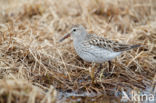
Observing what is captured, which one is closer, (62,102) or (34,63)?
(62,102)

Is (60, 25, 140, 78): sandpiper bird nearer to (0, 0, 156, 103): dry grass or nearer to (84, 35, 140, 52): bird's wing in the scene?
(84, 35, 140, 52): bird's wing

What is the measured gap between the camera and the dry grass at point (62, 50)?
5434mm

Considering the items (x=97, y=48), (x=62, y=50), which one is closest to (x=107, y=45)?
(x=97, y=48)

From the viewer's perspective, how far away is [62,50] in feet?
21.8

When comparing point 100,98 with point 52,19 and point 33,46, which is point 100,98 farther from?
point 52,19

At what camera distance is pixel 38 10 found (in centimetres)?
887

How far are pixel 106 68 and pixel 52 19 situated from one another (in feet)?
9.70

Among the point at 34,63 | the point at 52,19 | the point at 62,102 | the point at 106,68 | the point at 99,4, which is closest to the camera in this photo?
the point at 62,102

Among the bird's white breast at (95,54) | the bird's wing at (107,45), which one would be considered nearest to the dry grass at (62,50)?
the bird's white breast at (95,54)

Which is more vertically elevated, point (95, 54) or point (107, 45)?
point (107, 45)

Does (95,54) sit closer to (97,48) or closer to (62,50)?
(97,48)

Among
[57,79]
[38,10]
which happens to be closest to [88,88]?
[57,79]

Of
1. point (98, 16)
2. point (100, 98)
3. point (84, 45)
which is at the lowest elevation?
point (100, 98)

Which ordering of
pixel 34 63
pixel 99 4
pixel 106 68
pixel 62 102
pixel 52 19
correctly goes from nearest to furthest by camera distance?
pixel 62 102 < pixel 34 63 < pixel 106 68 < pixel 52 19 < pixel 99 4
